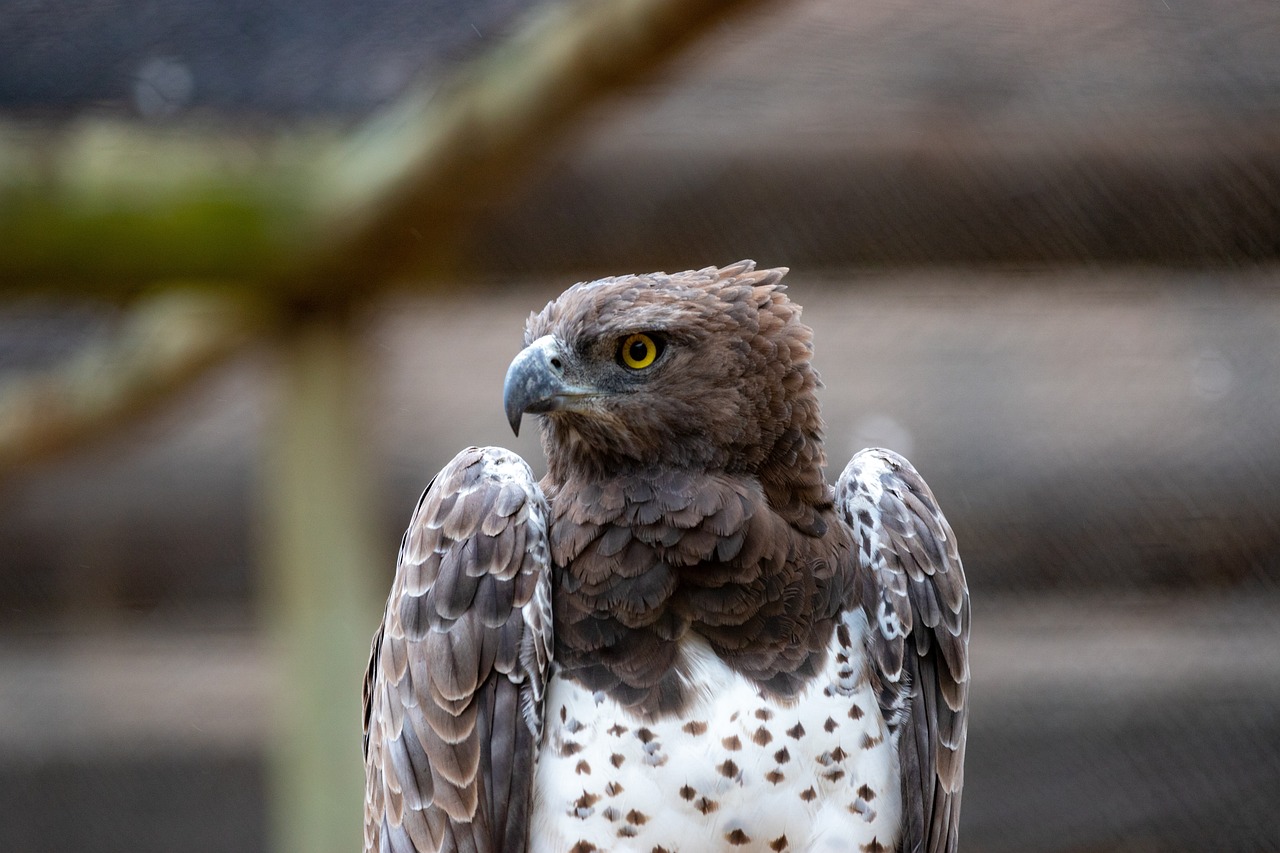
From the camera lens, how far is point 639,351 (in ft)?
10.1

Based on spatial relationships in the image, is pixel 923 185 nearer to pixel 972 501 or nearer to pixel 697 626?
pixel 972 501

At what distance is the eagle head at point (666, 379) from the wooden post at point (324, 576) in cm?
154

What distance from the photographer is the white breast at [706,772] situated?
2941 mm

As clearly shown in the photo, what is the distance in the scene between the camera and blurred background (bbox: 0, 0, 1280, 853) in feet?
13.8

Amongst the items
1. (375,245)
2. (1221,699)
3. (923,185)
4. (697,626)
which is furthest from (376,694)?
(1221,699)

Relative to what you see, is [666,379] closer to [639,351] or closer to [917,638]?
[639,351]

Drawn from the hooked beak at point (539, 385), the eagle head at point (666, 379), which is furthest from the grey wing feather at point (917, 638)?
the hooked beak at point (539, 385)

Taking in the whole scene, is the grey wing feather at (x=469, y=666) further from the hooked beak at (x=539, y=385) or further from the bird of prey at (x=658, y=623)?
the hooked beak at (x=539, y=385)

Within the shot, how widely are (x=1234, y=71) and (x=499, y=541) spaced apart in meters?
2.95

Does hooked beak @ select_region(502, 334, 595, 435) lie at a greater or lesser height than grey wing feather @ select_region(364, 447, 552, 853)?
greater

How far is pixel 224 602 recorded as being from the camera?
Answer: 5.49 meters

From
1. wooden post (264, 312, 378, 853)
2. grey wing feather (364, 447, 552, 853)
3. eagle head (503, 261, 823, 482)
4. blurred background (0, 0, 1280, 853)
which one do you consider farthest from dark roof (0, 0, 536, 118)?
grey wing feather (364, 447, 552, 853)

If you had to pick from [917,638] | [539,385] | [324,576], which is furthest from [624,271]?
[917,638]

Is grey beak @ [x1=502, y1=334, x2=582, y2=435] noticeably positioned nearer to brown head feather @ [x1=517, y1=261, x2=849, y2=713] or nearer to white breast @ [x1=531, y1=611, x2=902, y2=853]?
brown head feather @ [x1=517, y1=261, x2=849, y2=713]
